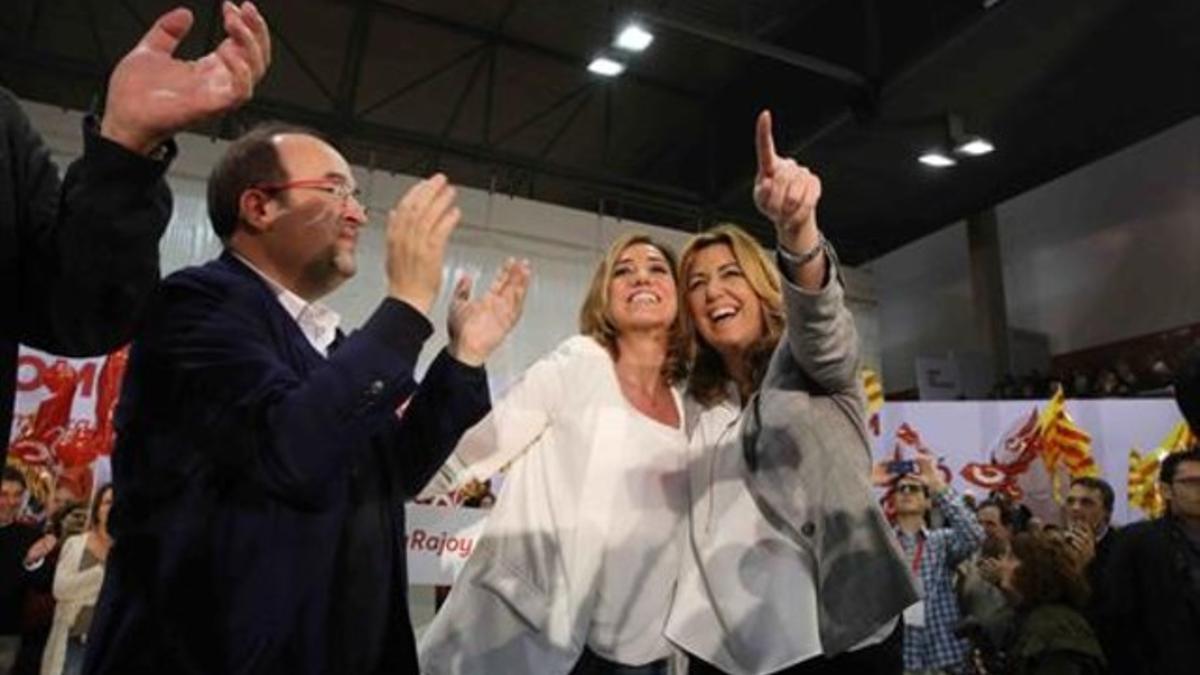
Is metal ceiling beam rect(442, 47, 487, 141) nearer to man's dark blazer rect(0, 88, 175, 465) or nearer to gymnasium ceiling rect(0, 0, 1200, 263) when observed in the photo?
gymnasium ceiling rect(0, 0, 1200, 263)

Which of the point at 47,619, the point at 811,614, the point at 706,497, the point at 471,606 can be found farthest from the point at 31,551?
the point at 811,614

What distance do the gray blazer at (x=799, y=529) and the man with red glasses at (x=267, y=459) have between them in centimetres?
62

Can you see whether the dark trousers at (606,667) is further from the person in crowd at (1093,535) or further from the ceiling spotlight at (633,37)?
the ceiling spotlight at (633,37)

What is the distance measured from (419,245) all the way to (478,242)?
6.84m

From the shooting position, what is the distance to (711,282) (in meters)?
2.09

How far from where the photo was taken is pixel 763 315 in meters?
2.04

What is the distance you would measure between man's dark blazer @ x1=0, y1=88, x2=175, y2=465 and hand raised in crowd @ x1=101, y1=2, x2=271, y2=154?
0.09 ft

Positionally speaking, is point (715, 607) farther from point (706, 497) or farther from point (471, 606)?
point (471, 606)

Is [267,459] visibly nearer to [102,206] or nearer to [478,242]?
[102,206]

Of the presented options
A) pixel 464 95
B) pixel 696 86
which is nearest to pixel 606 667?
pixel 464 95

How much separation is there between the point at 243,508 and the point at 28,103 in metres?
7.22

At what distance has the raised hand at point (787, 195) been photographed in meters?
1.50

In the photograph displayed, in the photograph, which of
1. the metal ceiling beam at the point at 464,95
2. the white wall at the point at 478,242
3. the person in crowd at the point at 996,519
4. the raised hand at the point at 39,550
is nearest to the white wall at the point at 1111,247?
the white wall at the point at 478,242

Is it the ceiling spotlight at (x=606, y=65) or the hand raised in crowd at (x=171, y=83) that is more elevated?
the ceiling spotlight at (x=606, y=65)
